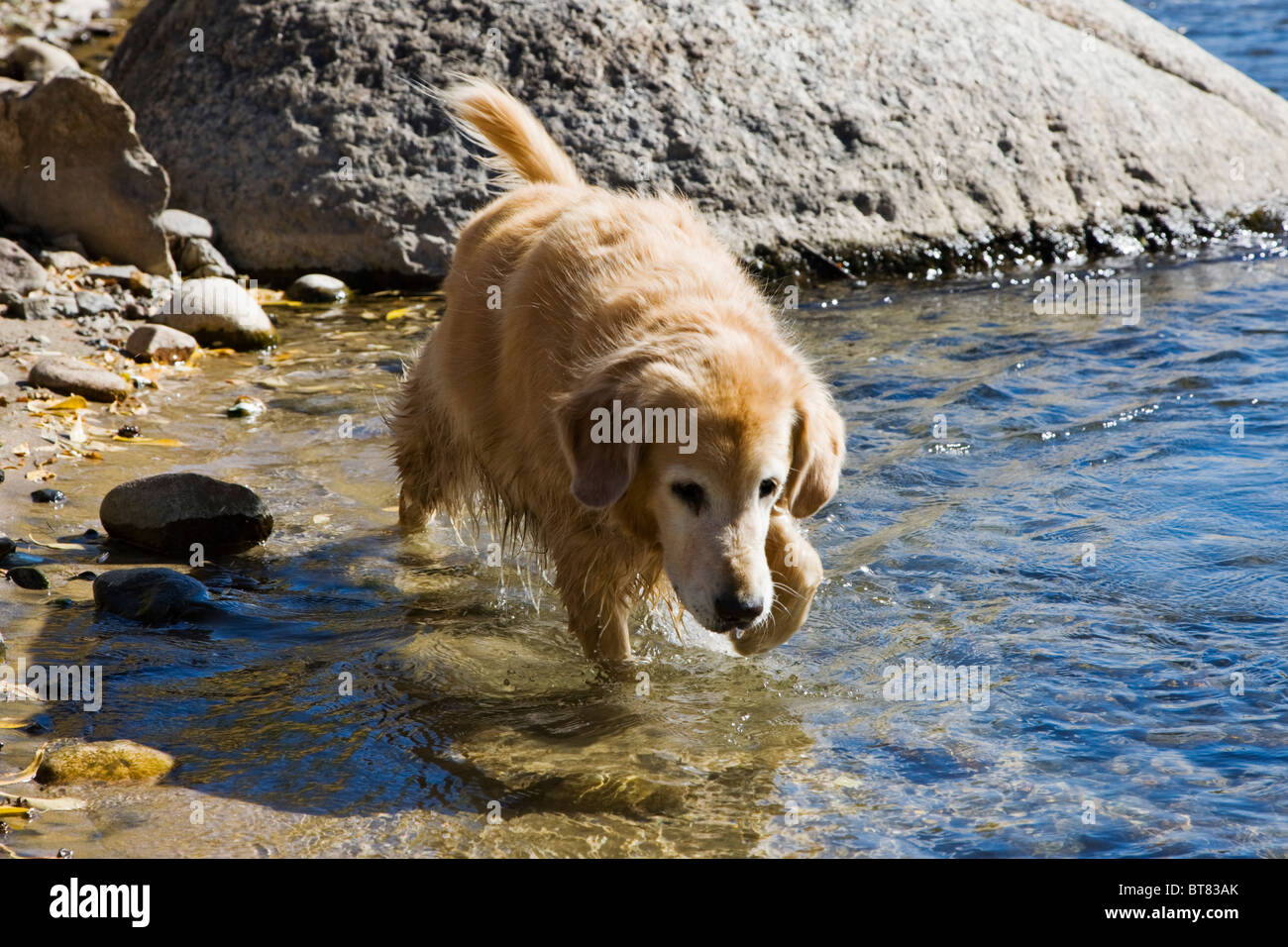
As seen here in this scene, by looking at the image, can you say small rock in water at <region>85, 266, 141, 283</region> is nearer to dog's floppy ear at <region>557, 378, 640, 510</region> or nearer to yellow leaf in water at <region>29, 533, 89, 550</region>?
yellow leaf in water at <region>29, 533, 89, 550</region>

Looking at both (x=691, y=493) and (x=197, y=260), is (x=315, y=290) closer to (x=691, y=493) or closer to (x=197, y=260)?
(x=197, y=260)

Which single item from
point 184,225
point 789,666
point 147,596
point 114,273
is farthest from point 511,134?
point 184,225

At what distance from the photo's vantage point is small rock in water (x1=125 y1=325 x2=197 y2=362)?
26.8 ft

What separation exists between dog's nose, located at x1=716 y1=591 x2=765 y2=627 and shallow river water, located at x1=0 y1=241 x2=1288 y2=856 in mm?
538

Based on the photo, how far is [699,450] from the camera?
4.10 meters

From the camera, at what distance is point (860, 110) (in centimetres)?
1043

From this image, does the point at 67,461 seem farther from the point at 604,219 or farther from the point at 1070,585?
the point at 1070,585

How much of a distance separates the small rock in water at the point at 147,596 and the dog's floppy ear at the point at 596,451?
1.92 meters

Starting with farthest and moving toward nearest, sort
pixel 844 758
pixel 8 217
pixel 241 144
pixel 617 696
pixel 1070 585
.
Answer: pixel 241 144, pixel 8 217, pixel 1070 585, pixel 617 696, pixel 844 758

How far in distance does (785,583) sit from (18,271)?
243 inches

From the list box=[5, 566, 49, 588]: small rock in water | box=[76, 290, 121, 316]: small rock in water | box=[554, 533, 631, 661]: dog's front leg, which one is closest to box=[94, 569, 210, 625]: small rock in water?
box=[5, 566, 49, 588]: small rock in water

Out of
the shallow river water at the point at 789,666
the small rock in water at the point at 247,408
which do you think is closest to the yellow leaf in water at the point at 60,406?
the shallow river water at the point at 789,666

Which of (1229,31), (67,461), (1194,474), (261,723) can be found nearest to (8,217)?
(67,461)
